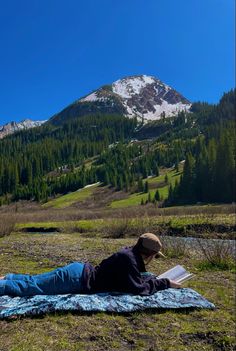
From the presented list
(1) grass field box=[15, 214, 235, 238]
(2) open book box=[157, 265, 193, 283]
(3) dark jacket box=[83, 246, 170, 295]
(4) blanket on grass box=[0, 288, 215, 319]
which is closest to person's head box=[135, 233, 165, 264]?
(3) dark jacket box=[83, 246, 170, 295]

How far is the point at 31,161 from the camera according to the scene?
18088 centimetres

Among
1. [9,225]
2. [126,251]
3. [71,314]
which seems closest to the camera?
[71,314]

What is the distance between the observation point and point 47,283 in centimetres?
774

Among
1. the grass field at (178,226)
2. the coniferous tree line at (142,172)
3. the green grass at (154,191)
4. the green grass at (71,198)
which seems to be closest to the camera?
the grass field at (178,226)

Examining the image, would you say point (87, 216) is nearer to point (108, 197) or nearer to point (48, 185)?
point (108, 197)


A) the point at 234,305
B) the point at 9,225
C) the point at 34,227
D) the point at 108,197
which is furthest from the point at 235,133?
the point at 234,305

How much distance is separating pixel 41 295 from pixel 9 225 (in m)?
27.7

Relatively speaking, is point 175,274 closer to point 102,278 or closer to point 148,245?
point 148,245

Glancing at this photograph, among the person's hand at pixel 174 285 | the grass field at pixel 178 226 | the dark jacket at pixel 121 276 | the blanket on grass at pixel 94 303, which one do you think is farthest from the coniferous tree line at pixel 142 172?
the dark jacket at pixel 121 276

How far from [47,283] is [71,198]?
133 m

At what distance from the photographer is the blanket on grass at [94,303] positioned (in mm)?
7070

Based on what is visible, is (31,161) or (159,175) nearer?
(159,175)

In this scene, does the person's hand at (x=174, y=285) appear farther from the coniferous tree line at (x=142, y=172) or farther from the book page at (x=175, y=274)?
the coniferous tree line at (x=142, y=172)

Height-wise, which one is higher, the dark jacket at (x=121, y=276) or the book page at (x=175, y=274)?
the dark jacket at (x=121, y=276)
